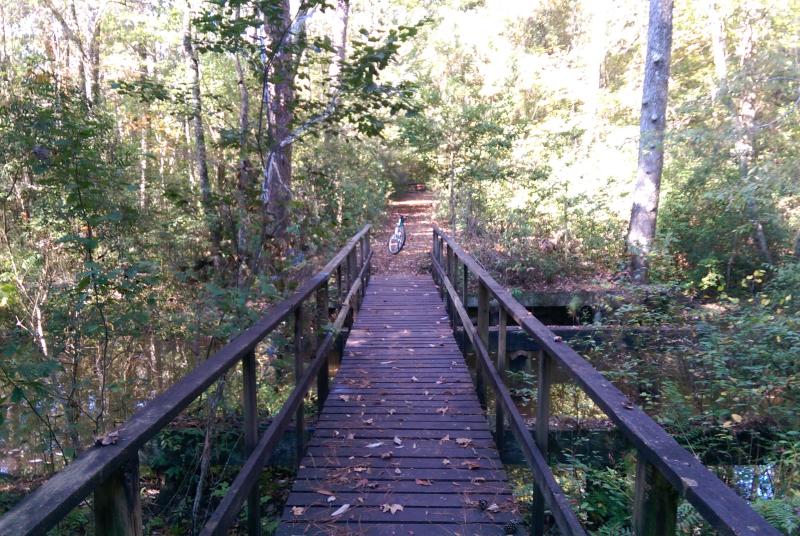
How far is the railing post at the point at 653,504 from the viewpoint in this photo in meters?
1.58

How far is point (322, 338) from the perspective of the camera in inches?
196

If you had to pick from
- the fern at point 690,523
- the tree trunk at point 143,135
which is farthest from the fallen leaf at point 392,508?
the tree trunk at point 143,135

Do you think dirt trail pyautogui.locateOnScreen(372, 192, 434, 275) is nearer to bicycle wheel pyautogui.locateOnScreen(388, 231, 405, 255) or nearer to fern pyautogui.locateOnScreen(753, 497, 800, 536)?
bicycle wheel pyautogui.locateOnScreen(388, 231, 405, 255)

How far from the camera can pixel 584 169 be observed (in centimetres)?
1280

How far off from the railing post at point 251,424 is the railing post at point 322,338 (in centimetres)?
175

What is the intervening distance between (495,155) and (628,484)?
36.0 ft

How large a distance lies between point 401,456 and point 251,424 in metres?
1.38

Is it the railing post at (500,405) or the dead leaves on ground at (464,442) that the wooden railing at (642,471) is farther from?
the dead leaves on ground at (464,442)

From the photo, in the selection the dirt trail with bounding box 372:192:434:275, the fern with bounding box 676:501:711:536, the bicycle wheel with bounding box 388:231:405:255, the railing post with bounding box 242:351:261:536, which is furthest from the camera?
the bicycle wheel with bounding box 388:231:405:255

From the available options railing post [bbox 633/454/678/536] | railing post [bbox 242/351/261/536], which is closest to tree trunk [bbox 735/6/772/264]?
railing post [bbox 633/454/678/536]

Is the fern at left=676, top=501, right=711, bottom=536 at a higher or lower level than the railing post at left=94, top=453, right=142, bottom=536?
lower

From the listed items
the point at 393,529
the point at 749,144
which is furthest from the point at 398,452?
the point at 749,144

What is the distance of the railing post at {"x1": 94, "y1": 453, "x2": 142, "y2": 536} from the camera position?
4.89ft

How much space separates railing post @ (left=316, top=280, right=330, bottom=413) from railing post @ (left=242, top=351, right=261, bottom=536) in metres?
1.75
